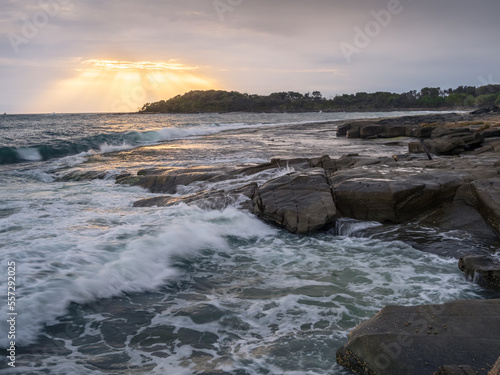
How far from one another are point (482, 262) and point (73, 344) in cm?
559

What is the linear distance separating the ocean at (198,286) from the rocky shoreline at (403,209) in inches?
11.9

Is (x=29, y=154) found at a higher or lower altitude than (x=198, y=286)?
higher

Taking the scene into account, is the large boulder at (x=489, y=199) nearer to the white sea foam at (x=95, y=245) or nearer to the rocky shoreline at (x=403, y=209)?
the rocky shoreline at (x=403, y=209)

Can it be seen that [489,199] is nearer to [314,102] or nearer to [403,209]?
[403,209]

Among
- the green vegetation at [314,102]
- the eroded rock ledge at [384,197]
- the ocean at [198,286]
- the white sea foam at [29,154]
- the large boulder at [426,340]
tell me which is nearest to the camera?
the large boulder at [426,340]

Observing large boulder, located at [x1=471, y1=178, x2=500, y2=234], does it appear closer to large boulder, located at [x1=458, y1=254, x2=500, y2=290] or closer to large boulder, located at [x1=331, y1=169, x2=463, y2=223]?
large boulder, located at [x1=331, y1=169, x2=463, y2=223]

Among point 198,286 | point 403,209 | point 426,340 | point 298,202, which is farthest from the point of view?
point 298,202

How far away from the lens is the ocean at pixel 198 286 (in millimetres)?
4281

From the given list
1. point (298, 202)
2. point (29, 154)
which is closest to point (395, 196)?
point (298, 202)

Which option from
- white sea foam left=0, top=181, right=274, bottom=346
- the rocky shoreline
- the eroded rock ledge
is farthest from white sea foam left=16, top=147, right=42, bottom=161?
the eroded rock ledge

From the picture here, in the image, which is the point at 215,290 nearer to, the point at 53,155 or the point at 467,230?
the point at 467,230

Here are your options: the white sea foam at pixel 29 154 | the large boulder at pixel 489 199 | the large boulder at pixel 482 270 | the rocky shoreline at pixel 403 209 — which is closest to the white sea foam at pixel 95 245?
the rocky shoreline at pixel 403 209

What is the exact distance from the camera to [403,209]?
8.59m

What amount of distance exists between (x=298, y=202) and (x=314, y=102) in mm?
159030
